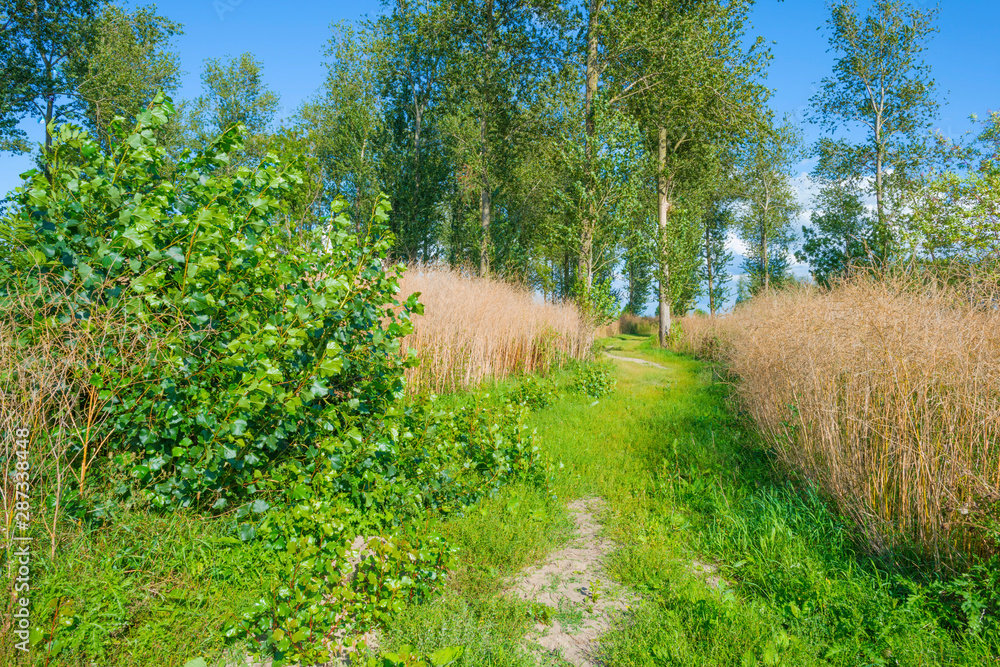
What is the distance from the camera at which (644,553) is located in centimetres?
339

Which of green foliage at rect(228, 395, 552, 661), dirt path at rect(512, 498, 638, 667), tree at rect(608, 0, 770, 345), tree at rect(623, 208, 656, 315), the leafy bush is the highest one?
tree at rect(608, 0, 770, 345)

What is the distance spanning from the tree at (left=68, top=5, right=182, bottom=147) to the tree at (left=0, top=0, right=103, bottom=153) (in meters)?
0.35

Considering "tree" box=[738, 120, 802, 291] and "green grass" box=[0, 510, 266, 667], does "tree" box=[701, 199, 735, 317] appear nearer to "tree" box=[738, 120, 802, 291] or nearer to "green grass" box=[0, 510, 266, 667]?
"tree" box=[738, 120, 802, 291]

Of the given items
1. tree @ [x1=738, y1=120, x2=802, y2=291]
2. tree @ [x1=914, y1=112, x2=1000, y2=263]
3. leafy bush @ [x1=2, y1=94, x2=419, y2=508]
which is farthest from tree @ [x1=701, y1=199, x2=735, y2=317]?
leafy bush @ [x1=2, y1=94, x2=419, y2=508]

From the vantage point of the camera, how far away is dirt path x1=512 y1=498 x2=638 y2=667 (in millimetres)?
2570

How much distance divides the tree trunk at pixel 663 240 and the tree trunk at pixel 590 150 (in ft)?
18.3

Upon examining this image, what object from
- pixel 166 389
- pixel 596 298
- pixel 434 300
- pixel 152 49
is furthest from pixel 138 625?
pixel 152 49

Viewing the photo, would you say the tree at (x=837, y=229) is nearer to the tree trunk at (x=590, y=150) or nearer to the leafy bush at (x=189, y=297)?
the tree trunk at (x=590, y=150)

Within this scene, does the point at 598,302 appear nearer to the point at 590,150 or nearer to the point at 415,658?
the point at 590,150

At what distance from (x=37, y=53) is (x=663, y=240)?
24368 millimetres

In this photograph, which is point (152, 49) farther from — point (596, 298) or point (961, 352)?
point (961, 352)

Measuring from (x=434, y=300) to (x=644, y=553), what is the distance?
5396mm

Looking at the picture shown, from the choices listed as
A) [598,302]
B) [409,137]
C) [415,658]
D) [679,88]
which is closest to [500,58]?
[679,88]

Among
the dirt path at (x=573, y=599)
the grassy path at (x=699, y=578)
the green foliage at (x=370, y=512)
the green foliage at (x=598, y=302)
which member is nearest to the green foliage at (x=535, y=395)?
the grassy path at (x=699, y=578)
